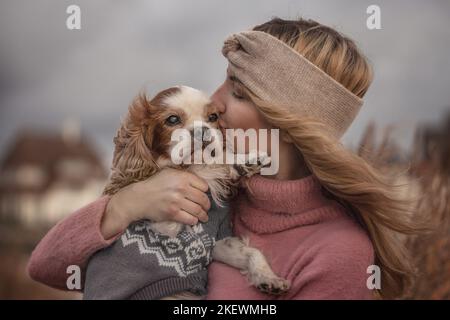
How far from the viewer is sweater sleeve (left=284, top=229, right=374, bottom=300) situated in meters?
2.08

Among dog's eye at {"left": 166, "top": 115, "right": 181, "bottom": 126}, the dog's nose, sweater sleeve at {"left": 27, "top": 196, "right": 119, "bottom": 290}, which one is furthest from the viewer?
dog's eye at {"left": 166, "top": 115, "right": 181, "bottom": 126}

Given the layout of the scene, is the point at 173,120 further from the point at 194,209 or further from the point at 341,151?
the point at 341,151

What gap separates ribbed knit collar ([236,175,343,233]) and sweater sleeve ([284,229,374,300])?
0.67ft

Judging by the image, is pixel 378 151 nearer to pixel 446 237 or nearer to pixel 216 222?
pixel 446 237

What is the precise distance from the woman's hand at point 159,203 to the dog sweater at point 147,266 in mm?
54

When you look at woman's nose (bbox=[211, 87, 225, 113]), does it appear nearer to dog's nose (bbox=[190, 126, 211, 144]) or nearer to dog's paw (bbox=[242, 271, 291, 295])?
dog's nose (bbox=[190, 126, 211, 144])

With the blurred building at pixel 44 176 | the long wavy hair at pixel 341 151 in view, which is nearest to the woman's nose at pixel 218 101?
the long wavy hair at pixel 341 151

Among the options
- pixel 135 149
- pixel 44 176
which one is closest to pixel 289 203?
pixel 135 149

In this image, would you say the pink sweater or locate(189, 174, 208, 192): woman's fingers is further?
locate(189, 174, 208, 192): woman's fingers

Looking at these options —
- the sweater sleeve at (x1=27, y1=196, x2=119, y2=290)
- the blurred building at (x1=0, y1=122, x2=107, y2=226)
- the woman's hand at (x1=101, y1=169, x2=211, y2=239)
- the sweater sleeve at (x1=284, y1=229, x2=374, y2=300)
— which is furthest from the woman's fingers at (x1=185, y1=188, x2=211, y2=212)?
the blurred building at (x1=0, y1=122, x2=107, y2=226)

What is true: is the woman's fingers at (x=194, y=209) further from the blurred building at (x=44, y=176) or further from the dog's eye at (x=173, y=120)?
the blurred building at (x=44, y=176)

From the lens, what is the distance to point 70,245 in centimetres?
224

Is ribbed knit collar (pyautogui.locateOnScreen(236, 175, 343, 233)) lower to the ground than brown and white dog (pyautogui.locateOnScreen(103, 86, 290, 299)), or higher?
lower

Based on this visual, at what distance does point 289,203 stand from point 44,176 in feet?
39.3
